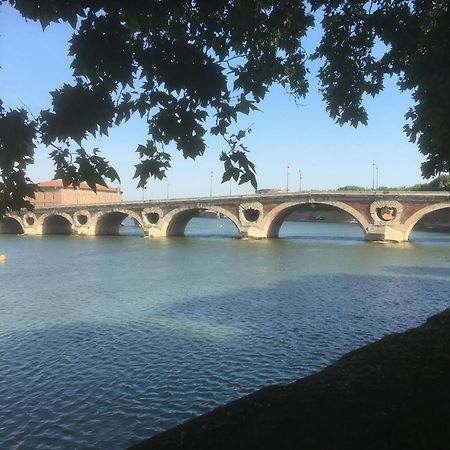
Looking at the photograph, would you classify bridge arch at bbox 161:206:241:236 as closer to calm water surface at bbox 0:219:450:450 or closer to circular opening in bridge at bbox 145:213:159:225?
circular opening in bridge at bbox 145:213:159:225

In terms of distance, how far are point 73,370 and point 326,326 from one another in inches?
355

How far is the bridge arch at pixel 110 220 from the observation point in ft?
258

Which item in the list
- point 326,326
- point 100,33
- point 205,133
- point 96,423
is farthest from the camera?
point 326,326

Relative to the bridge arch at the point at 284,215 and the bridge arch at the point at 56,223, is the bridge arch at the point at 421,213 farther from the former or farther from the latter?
the bridge arch at the point at 56,223

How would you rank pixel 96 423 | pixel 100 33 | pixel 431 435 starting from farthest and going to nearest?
pixel 96 423
pixel 100 33
pixel 431 435

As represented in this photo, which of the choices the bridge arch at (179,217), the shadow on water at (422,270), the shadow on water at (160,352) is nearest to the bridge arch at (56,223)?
the bridge arch at (179,217)

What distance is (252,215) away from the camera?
236 ft

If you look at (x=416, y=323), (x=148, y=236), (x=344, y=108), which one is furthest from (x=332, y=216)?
(x=344, y=108)

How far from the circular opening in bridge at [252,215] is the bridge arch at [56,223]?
33.9m

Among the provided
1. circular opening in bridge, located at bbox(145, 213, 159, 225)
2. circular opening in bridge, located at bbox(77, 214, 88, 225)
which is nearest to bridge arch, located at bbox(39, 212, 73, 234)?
circular opening in bridge, located at bbox(77, 214, 88, 225)

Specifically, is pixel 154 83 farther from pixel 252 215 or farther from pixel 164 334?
pixel 252 215

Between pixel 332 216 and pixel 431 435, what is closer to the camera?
pixel 431 435

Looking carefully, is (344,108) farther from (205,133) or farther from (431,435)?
(431,435)

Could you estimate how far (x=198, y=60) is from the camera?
553cm
